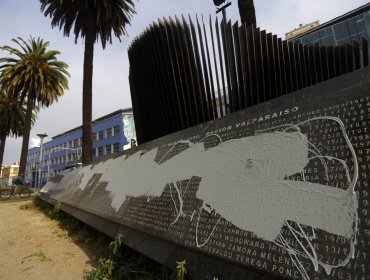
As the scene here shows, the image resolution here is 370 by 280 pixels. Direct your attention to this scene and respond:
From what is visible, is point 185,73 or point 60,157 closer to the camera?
point 185,73

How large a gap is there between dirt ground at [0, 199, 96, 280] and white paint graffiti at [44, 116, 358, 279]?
188 cm

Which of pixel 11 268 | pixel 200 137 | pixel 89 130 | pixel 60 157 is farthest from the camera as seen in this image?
pixel 60 157

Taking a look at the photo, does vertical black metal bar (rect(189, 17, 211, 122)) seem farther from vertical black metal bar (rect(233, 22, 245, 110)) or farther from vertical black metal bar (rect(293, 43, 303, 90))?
vertical black metal bar (rect(293, 43, 303, 90))

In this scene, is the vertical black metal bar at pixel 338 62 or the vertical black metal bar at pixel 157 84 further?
the vertical black metal bar at pixel 157 84

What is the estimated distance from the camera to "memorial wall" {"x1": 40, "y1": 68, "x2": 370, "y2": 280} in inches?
74.9

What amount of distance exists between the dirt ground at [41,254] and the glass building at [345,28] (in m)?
21.2

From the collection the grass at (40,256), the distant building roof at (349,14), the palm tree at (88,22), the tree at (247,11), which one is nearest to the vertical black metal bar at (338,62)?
the tree at (247,11)

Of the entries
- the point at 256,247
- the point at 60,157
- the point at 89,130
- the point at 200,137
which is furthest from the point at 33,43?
the point at 60,157

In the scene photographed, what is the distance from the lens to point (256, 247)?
227cm

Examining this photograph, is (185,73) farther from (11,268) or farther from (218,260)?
(11,268)

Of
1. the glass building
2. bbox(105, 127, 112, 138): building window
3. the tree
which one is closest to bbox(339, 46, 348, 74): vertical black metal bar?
the tree

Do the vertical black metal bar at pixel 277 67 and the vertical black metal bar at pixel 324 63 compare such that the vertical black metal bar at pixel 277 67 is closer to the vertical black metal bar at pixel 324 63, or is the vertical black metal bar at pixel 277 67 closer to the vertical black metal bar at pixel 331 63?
the vertical black metal bar at pixel 324 63

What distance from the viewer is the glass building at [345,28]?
72.2 feet

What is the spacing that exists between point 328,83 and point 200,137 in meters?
1.56
